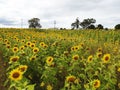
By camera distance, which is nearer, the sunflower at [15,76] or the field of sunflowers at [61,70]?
the sunflower at [15,76]

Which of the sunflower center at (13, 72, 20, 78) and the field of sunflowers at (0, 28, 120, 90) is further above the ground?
the sunflower center at (13, 72, 20, 78)

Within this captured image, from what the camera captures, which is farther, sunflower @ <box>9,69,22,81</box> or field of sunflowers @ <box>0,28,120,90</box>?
field of sunflowers @ <box>0,28,120,90</box>

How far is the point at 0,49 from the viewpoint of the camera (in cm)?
996

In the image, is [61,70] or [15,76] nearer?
[15,76]

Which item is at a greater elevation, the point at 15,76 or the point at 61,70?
the point at 15,76

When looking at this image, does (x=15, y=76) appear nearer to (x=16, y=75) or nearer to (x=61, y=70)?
(x=16, y=75)

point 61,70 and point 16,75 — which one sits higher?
point 16,75

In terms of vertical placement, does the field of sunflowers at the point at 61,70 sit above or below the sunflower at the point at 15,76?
below

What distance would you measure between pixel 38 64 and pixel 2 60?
2251mm

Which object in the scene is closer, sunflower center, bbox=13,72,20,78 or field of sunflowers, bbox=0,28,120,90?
sunflower center, bbox=13,72,20,78

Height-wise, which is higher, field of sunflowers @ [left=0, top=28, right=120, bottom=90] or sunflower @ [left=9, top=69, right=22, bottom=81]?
sunflower @ [left=9, top=69, right=22, bottom=81]

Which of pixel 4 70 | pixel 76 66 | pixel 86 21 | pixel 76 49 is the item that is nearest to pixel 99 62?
pixel 76 66

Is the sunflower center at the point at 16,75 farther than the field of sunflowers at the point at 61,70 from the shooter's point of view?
No

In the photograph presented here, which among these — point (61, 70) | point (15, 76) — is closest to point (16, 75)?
point (15, 76)
